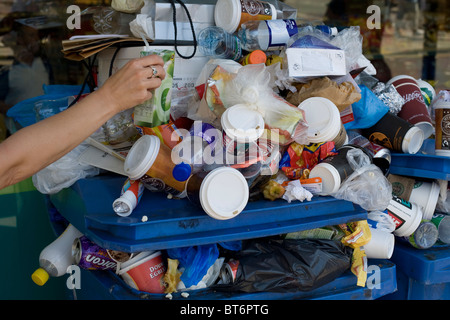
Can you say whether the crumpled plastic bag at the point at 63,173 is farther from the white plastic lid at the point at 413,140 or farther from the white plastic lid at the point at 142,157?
the white plastic lid at the point at 413,140

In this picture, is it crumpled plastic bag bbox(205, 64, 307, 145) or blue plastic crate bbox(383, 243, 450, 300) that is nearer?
crumpled plastic bag bbox(205, 64, 307, 145)

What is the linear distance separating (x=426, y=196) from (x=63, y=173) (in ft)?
4.95

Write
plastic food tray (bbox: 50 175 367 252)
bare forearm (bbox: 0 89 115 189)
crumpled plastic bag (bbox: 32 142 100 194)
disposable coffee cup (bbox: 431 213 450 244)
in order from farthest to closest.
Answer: disposable coffee cup (bbox: 431 213 450 244), crumpled plastic bag (bbox: 32 142 100 194), plastic food tray (bbox: 50 175 367 252), bare forearm (bbox: 0 89 115 189)

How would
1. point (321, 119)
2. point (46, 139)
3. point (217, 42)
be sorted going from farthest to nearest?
point (217, 42)
point (321, 119)
point (46, 139)

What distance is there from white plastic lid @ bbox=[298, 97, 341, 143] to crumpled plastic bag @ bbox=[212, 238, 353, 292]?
389 mm

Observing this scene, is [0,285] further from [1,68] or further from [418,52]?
[418,52]

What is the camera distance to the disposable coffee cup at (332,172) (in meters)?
1.53

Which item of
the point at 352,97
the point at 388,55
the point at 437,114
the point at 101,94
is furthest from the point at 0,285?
the point at 388,55

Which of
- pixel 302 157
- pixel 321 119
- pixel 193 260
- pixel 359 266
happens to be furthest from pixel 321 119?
pixel 193 260

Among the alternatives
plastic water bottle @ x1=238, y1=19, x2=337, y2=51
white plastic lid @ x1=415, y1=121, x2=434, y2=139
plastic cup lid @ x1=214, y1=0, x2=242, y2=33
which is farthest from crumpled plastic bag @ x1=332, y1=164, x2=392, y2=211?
plastic cup lid @ x1=214, y1=0, x2=242, y2=33

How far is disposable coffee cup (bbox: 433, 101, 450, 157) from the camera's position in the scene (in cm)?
175

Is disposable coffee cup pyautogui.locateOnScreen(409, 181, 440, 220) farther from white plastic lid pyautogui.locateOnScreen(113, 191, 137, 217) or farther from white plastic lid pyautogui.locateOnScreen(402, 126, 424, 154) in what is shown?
white plastic lid pyautogui.locateOnScreen(113, 191, 137, 217)

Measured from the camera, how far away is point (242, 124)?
138cm

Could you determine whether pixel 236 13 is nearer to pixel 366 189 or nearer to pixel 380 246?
pixel 366 189
